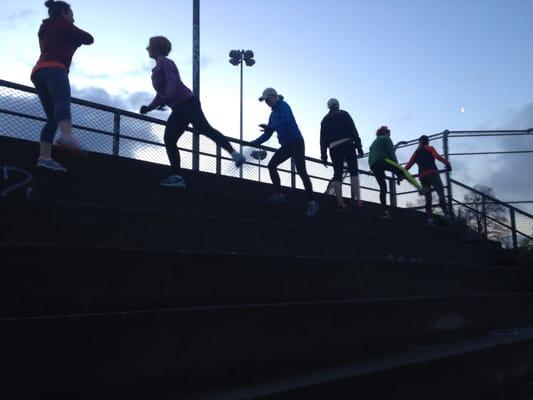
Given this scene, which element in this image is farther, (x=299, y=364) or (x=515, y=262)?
(x=515, y=262)

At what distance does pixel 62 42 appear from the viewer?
16.8ft

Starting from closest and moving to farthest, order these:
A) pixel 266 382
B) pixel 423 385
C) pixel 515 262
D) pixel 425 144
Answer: pixel 266 382
pixel 423 385
pixel 515 262
pixel 425 144

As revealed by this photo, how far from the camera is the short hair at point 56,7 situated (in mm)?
5180

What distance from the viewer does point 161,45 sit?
602 centimetres

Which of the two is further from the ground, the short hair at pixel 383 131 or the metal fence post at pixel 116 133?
the short hair at pixel 383 131

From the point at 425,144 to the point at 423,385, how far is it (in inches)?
298

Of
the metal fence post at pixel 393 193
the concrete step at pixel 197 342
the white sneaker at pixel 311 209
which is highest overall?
the metal fence post at pixel 393 193

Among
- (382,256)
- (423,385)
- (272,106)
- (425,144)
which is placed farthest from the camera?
(425,144)

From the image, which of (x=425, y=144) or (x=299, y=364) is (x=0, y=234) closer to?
(x=299, y=364)

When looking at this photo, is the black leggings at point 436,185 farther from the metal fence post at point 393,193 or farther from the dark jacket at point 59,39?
the dark jacket at point 59,39

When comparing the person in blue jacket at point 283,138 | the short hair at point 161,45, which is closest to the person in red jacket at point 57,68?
the short hair at point 161,45

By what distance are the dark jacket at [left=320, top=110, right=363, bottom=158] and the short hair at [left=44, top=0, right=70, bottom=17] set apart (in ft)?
14.8

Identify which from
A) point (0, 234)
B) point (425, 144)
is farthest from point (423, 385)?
point (425, 144)

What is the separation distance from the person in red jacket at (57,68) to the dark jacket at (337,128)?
4.29 m
